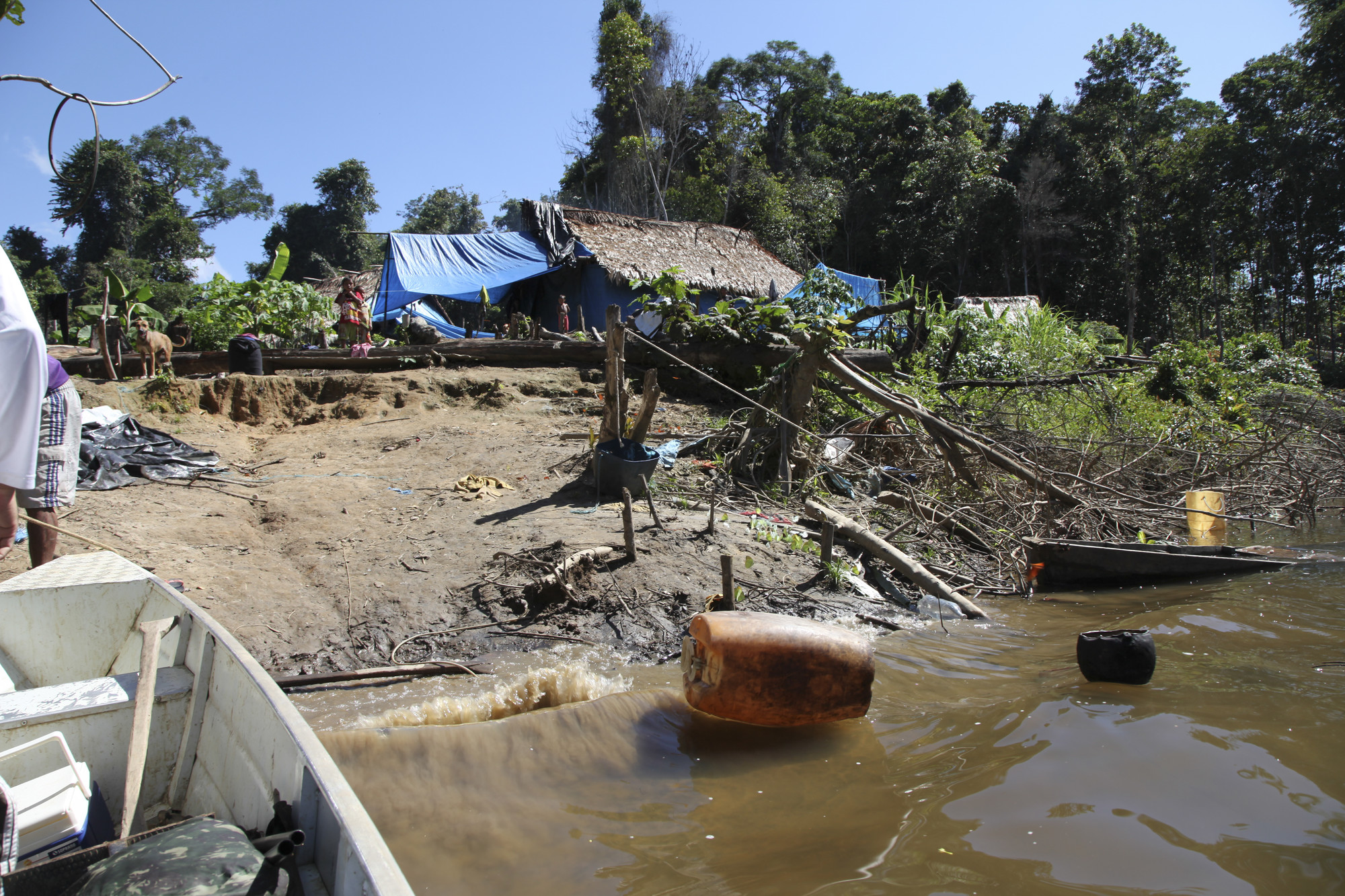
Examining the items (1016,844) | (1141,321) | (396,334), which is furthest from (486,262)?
(1141,321)

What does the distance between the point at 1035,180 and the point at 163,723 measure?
31137 millimetres

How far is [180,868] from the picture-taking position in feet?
5.14

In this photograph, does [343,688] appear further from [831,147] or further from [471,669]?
[831,147]

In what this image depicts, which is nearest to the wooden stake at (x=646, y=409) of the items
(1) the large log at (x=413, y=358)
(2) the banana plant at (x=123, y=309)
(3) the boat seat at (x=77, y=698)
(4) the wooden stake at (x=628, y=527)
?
(4) the wooden stake at (x=628, y=527)

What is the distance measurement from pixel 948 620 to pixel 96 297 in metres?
25.3

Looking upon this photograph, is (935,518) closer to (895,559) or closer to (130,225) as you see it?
(895,559)

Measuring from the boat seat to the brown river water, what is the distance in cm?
86

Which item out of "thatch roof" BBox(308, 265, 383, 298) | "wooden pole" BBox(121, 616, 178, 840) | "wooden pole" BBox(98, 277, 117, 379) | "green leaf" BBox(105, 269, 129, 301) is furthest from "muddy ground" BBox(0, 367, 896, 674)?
"thatch roof" BBox(308, 265, 383, 298)

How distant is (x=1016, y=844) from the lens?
2.53m

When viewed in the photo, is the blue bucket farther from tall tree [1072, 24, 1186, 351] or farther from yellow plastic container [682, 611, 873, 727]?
tall tree [1072, 24, 1186, 351]

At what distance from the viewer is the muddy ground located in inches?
170

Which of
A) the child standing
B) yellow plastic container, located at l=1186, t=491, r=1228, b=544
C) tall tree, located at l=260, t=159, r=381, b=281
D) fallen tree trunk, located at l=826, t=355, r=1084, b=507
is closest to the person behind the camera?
fallen tree trunk, located at l=826, t=355, r=1084, b=507

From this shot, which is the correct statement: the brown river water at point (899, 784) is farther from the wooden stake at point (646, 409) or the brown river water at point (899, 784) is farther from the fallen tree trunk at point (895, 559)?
the wooden stake at point (646, 409)

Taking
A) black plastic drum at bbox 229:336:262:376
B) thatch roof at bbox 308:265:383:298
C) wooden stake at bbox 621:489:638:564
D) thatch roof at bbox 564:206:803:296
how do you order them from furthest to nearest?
thatch roof at bbox 308:265:383:298
thatch roof at bbox 564:206:803:296
black plastic drum at bbox 229:336:262:376
wooden stake at bbox 621:489:638:564
